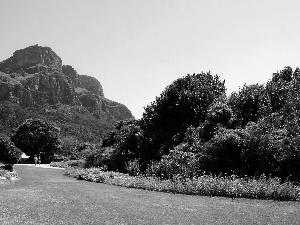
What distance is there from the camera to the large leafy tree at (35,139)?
103 metres

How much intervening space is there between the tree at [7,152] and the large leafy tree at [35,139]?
61.7 metres

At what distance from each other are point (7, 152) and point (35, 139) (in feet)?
217

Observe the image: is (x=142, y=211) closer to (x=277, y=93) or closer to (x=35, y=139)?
(x=277, y=93)

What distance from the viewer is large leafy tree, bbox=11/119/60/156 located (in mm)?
102531

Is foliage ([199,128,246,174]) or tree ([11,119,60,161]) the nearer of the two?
foliage ([199,128,246,174])

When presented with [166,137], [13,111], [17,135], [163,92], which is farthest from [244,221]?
[13,111]

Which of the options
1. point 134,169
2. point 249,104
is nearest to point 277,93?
point 249,104

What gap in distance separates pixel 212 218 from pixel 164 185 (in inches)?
431

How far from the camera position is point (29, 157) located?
99.4m

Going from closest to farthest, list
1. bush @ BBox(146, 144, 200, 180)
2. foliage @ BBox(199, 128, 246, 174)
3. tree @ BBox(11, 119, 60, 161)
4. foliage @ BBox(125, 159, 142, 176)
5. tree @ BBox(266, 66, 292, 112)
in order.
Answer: bush @ BBox(146, 144, 200, 180) < foliage @ BBox(199, 128, 246, 174) < tree @ BBox(266, 66, 292, 112) < foliage @ BBox(125, 159, 142, 176) < tree @ BBox(11, 119, 60, 161)

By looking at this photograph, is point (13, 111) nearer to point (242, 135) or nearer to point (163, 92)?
point (163, 92)

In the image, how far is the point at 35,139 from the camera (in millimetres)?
103750

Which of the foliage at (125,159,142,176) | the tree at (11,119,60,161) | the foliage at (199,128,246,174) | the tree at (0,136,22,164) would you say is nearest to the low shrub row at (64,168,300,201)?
the foliage at (199,128,246,174)

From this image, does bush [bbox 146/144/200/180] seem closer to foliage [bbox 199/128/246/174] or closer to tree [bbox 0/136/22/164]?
→ foliage [bbox 199/128/246/174]
